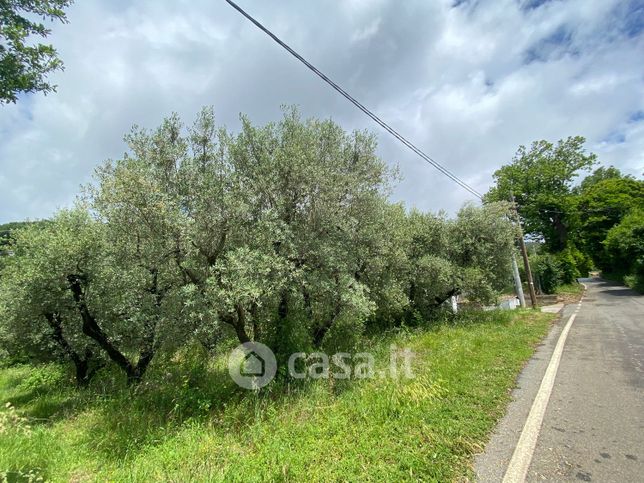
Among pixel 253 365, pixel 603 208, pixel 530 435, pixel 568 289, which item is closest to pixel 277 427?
pixel 253 365

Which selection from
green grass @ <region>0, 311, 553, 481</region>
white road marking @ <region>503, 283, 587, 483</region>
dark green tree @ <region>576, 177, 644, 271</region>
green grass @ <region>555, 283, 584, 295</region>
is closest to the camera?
white road marking @ <region>503, 283, 587, 483</region>

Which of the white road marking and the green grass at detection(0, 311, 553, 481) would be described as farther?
the green grass at detection(0, 311, 553, 481)

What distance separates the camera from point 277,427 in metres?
5.03

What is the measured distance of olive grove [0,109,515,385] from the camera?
6.38 metres

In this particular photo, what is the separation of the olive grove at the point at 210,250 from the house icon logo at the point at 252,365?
285 millimetres

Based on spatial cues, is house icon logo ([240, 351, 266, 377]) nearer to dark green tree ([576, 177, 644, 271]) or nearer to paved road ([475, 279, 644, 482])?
paved road ([475, 279, 644, 482])

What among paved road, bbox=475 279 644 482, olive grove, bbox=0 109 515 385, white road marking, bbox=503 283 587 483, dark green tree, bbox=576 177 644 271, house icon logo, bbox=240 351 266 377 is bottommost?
paved road, bbox=475 279 644 482

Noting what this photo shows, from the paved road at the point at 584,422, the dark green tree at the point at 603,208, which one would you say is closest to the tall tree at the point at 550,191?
the dark green tree at the point at 603,208

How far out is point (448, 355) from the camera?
8008mm

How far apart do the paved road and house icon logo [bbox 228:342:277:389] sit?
493 centimetres

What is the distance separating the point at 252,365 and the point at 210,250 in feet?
10.3

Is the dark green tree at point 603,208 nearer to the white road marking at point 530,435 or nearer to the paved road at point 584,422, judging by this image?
the paved road at point 584,422

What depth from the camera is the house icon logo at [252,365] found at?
7.19 m

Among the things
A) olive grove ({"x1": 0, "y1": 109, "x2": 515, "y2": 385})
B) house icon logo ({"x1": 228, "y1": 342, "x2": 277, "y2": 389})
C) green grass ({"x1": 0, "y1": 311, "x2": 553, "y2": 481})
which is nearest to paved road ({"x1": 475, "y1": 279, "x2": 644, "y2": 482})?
green grass ({"x1": 0, "y1": 311, "x2": 553, "y2": 481})
